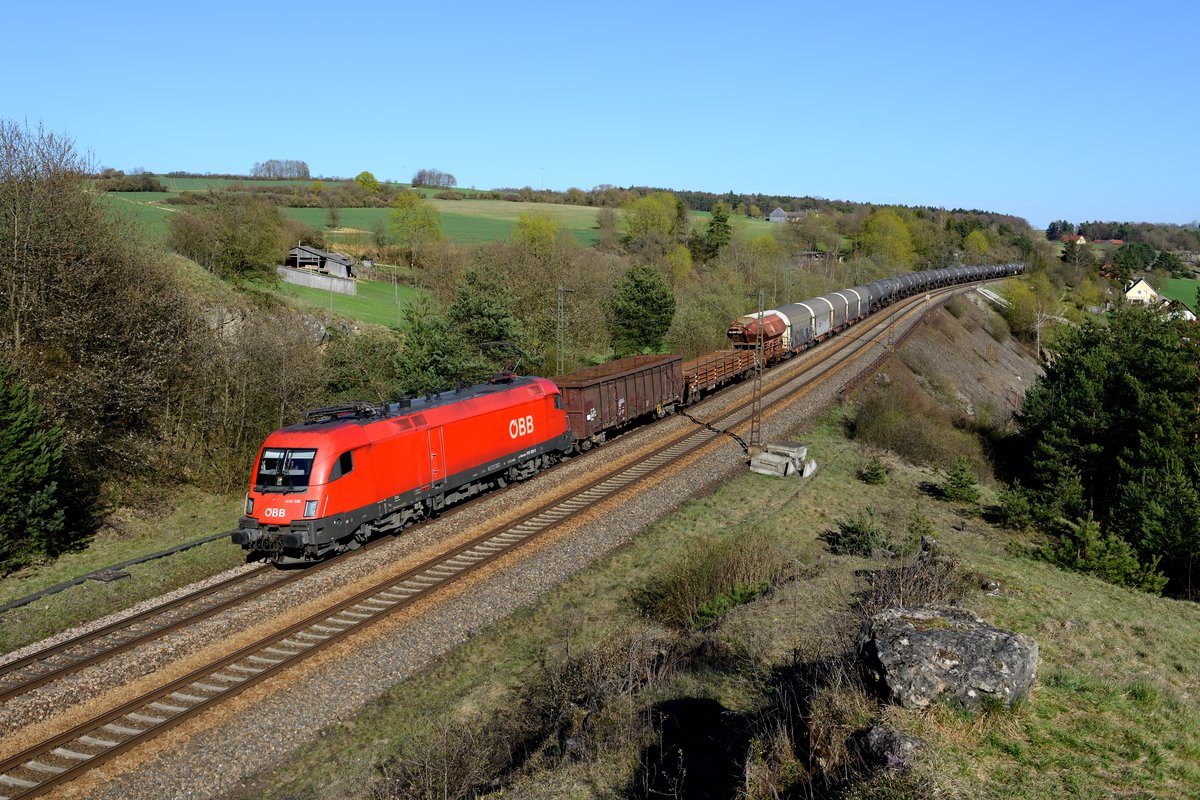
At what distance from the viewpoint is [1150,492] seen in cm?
2489

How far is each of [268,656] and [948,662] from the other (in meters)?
10.9

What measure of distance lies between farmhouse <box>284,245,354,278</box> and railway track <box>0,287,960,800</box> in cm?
5485

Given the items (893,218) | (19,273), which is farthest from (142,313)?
(893,218)

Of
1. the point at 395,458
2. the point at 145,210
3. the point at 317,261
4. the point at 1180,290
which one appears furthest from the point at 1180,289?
the point at 395,458

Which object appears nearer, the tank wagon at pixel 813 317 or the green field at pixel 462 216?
the tank wagon at pixel 813 317

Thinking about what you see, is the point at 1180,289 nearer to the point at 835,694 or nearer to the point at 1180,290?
the point at 1180,290

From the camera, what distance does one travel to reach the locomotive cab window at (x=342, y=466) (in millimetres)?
16938

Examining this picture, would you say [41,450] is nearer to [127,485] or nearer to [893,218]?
[127,485]

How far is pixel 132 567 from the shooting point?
60.5ft

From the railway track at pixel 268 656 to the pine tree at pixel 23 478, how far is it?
9149mm

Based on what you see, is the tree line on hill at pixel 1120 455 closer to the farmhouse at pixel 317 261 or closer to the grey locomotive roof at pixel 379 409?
the grey locomotive roof at pixel 379 409

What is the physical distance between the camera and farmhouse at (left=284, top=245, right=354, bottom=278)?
7156 cm

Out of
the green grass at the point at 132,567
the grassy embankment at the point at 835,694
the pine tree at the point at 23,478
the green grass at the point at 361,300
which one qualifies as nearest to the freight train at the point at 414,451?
the green grass at the point at 132,567

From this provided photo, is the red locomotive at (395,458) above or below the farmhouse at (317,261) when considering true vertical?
below
